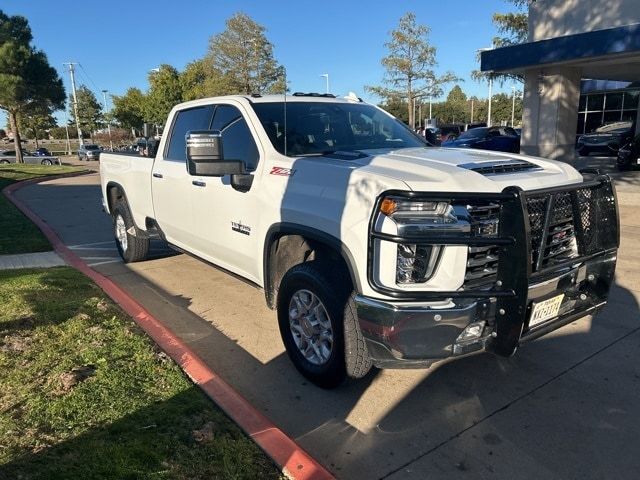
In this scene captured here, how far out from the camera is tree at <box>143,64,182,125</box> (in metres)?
47.0

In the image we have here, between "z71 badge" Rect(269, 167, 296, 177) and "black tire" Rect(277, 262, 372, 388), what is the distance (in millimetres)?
642

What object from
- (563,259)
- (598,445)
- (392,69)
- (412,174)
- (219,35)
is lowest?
(598,445)

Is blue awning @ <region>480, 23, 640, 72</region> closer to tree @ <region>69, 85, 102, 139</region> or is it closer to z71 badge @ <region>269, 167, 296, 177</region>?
z71 badge @ <region>269, 167, 296, 177</region>

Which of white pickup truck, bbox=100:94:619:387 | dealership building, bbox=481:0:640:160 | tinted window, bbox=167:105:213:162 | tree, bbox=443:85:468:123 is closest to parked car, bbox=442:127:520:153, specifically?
dealership building, bbox=481:0:640:160

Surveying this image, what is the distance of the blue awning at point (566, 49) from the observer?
11891mm

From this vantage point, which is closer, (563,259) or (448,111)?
(563,259)

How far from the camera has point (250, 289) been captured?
5.90 meters

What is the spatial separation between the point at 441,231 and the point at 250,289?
349 centimetres

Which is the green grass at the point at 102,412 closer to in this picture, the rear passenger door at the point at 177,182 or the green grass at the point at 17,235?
the rear passenger door at the point at 177,182

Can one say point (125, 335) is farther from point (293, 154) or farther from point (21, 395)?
point (293, 154)

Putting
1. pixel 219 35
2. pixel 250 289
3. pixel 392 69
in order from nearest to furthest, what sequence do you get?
pixel 250 289
pixel 392 69
pixel 219 35

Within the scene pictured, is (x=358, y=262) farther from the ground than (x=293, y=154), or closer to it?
closer to it

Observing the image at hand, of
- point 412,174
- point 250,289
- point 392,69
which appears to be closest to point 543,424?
point 412,174

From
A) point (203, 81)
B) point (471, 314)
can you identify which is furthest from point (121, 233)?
point (203, 81)
